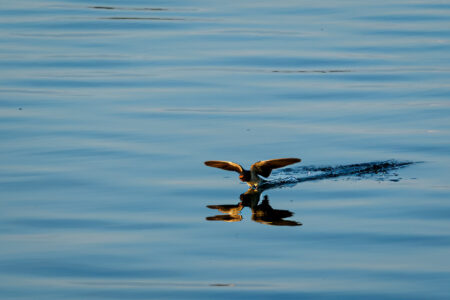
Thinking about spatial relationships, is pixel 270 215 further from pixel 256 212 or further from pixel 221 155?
pixel 221 155

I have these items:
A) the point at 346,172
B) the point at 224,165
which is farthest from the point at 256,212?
the point at 346,172

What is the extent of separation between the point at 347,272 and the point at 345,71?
7.83 metres

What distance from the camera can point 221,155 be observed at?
32.8ft

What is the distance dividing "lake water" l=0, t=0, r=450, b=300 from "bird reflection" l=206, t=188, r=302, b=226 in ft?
0.10

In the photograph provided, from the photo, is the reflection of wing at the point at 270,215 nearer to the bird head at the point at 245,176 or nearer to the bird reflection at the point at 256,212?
the bird reflection at the point at 256,212

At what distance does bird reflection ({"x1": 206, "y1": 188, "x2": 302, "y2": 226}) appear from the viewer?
8008 millimetres

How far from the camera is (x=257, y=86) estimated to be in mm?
13328

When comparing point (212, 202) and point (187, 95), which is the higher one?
point (187, 95)

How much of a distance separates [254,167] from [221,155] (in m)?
0.91

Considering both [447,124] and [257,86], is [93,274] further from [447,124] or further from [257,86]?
[257,86]

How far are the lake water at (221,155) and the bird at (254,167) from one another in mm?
205

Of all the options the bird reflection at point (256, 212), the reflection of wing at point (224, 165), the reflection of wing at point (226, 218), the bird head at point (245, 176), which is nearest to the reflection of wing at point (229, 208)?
the bird reflection at point (256, 212)

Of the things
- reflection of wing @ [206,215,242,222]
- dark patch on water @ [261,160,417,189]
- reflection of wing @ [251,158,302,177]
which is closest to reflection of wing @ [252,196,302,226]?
reflection of wing @ [206,215,242,222]

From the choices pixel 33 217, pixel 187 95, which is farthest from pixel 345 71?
pixel 33 217
